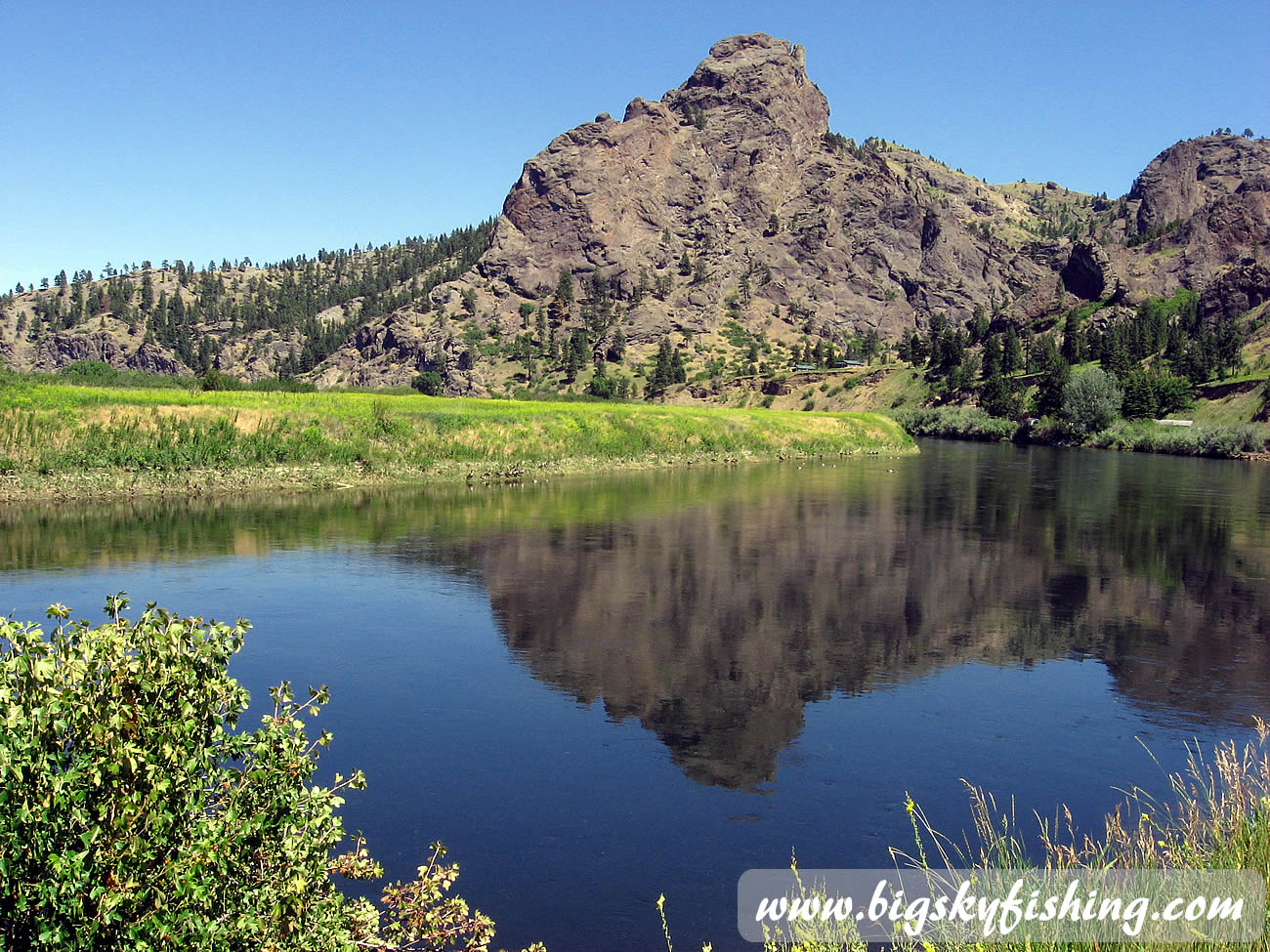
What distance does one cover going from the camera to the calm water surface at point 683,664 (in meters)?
11.0

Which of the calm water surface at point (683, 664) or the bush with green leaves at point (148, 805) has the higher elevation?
the bush with green leaves at point (148, 805)

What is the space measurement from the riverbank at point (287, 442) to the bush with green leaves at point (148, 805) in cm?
3657

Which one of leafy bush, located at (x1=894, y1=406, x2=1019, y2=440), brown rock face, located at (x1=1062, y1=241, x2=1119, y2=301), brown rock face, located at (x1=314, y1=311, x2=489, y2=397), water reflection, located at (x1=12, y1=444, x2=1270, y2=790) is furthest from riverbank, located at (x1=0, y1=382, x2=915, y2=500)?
→ brown rock face, located at (x1=1062, y1=241, x2=1119, y2=301)

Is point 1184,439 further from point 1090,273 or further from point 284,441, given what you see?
point 1090,273

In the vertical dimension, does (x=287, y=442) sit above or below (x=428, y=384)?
below

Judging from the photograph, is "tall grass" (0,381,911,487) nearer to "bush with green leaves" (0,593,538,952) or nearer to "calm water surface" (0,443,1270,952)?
"calm water surface" (0,443,1270,952)

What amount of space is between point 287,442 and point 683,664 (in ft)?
108

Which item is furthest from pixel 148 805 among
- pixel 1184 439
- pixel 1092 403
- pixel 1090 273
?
pixel 1090 273

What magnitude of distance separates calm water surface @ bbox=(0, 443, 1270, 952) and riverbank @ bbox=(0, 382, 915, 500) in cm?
433

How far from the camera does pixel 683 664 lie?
17.7 meters

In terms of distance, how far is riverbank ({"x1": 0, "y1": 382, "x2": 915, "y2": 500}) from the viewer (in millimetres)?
38812

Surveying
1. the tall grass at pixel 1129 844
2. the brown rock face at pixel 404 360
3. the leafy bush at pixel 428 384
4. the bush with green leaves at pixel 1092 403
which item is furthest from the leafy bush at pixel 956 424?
the tall grass at pixel 1129 844

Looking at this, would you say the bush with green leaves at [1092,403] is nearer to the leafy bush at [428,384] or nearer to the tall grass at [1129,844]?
the leafy bush at [428,384]

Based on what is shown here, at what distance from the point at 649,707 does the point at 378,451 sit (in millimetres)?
36075
